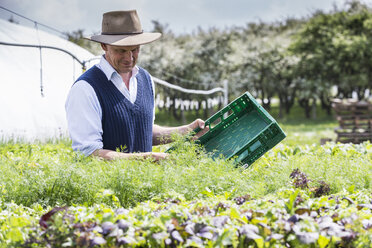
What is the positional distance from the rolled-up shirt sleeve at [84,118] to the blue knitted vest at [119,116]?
71 mm

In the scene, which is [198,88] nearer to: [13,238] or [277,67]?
[277,67]

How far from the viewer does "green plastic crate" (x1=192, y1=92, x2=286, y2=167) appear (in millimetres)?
3330

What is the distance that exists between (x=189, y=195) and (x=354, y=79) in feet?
77.8

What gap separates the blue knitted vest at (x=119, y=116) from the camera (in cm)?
330

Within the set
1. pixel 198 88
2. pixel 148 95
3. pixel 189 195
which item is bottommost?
pixel 198 88

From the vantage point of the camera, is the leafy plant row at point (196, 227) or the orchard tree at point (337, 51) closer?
the leafy plant row at point (196, 227)

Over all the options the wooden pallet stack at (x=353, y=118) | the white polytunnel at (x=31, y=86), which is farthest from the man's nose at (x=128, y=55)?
the wooden pallet stack at (x=353, y=118)

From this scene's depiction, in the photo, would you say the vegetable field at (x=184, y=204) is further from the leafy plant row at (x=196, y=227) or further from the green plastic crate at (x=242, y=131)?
the green plastic crate at (x=242, y=131)

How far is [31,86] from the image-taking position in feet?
32.9

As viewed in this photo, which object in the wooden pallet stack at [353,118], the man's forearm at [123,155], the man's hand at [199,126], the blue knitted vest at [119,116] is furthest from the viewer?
the wooden pallet stack at [353,118]

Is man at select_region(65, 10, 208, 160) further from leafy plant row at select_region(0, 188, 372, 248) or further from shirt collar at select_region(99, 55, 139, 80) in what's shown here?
leafy plant row at select_region(0, 188, 372, 248)

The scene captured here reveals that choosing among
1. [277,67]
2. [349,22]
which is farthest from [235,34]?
[349,22]

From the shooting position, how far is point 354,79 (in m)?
24.5

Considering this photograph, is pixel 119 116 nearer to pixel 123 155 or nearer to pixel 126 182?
pixel 123 155
